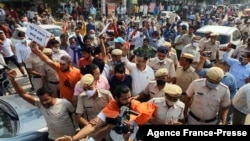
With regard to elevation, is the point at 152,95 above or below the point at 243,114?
above

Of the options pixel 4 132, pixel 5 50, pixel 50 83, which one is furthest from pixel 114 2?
pixel 4 132

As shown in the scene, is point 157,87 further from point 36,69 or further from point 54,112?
point 36,69

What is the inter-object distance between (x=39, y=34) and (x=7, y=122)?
146 cm

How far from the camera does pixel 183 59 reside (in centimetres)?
498

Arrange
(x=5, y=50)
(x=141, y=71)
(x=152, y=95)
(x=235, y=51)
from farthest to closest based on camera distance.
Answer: (x=5, y=50), (x=235, y=51), (x=141, y=71), (x=152, y=95)

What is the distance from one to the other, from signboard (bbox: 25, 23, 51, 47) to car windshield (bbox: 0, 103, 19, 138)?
3.69 ft

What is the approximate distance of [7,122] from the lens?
13.5ft

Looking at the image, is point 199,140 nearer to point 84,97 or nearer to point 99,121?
point 99,121

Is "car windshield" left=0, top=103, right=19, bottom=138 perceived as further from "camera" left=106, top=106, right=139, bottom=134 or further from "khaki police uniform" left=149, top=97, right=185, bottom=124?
"khaki police uniform" left=149, top=97, right=185, bottom=124

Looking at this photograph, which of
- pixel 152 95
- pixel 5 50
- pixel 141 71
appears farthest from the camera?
pixel 5 50

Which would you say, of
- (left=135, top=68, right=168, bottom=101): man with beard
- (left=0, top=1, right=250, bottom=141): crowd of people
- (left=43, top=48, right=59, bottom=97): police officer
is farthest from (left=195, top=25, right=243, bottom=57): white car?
(left=43, top=48, right=59, bottom=97): police officer

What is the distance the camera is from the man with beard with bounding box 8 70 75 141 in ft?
12.5

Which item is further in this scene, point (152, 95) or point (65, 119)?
point (152, 95)

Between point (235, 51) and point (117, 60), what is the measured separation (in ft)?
10.6
